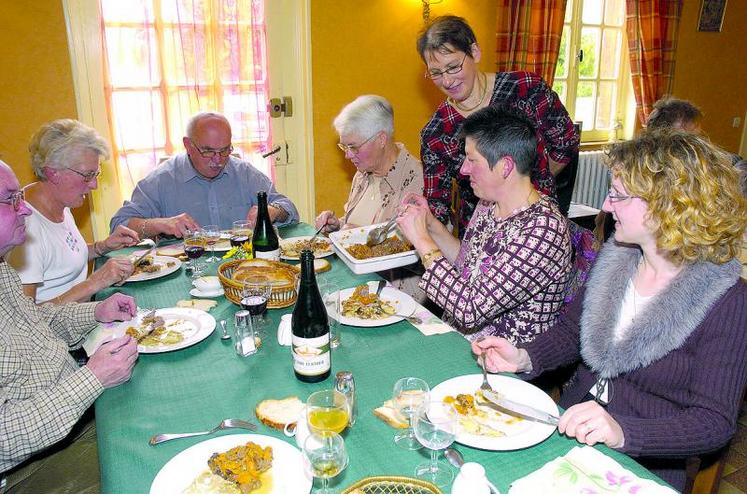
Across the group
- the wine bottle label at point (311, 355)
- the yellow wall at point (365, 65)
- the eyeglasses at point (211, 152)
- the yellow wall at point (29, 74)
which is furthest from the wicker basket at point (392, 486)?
the yellow wall at point (365, 65)

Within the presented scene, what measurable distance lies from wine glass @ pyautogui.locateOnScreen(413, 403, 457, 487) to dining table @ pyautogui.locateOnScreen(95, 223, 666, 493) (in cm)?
3

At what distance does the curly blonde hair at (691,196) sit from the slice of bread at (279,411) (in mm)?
1039

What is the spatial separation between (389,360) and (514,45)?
13.2ft

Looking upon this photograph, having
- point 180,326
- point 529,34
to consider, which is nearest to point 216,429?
point 180,326

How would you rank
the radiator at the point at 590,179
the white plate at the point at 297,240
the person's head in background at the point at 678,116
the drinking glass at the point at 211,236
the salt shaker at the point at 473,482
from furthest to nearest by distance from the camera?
the radiator at the point at 590,179, the person's head in background at the point at 678,116, the drinking glass at the point at 211,236, the white plate at the point at 297,240, the salt shaker at the point at 473,482

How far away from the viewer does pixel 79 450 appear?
5.83 ft

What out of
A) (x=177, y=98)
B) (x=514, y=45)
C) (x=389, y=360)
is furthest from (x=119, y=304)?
(x=514, y=45)

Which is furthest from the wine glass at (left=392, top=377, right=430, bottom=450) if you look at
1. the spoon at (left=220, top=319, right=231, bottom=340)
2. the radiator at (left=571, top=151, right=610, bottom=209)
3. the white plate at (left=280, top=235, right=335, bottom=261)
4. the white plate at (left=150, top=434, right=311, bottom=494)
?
the radiator at (left=571, top=151, right=610, bottom=209)

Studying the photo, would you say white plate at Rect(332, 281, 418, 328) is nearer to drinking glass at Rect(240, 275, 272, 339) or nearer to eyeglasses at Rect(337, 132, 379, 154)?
drinking glass at Rect(240, 275, 272, 339)

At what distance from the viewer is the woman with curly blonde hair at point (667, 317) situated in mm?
1311

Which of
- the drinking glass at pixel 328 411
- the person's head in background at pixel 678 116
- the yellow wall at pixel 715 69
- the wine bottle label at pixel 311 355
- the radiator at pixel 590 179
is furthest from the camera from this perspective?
the yellow wall at pixel 715 69

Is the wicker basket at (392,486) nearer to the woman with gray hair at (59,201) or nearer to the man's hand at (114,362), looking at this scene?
the man's hand at (114,362)

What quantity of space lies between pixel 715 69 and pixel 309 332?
6.40 metres

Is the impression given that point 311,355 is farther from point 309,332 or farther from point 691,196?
point 691,196
